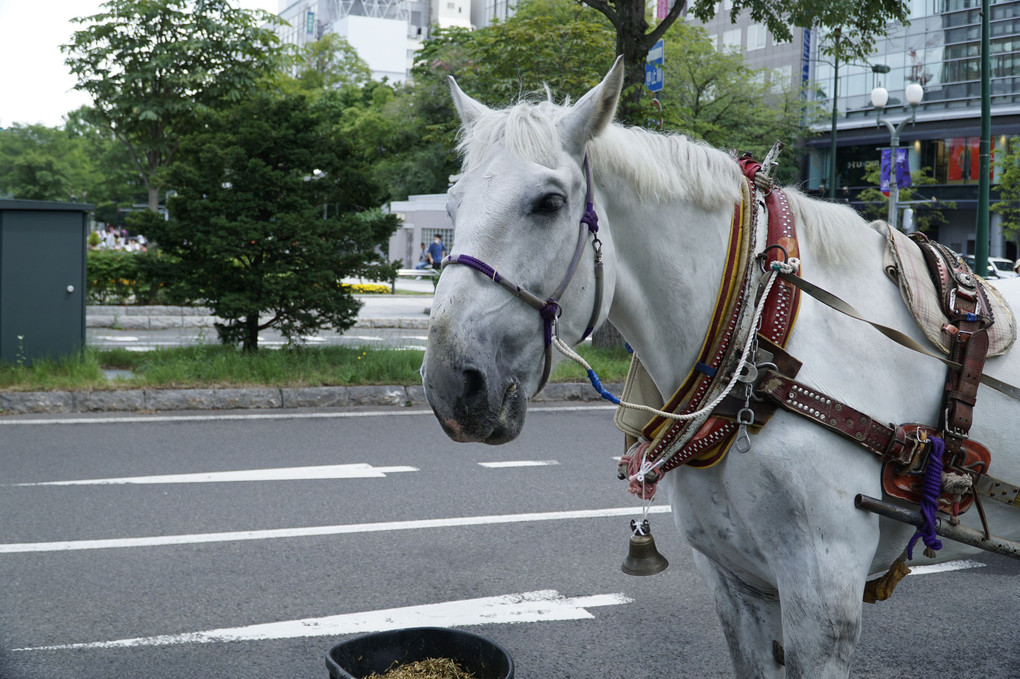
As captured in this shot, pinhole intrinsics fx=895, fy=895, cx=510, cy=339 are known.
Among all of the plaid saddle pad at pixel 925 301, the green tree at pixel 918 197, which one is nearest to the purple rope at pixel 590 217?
the plaid saddle pad at pixel 925 301

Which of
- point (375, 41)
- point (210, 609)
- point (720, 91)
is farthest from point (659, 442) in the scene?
point (375, 41)

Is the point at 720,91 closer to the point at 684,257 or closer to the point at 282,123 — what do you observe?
the point at 282,123

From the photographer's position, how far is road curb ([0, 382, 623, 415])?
9258 millimetres

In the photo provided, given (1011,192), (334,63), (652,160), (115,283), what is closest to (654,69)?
(652,160)

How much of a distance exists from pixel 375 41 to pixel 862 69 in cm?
7868

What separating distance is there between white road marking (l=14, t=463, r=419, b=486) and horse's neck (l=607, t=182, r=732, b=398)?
4900 millimetres

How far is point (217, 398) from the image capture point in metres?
9.80

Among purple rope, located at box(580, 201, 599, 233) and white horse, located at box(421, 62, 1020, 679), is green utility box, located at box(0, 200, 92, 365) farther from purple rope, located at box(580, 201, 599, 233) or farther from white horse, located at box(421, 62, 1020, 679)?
purple rope, located at box(580, 201, 599, 233)

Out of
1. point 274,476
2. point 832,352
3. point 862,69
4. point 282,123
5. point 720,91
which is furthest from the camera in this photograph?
point 862,69

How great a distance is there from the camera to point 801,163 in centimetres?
4844

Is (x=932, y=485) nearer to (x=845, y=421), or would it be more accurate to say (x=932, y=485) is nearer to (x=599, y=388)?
(x=845, y=421)

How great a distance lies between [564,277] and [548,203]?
185 mm

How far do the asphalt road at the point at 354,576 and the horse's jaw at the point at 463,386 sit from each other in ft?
7.05

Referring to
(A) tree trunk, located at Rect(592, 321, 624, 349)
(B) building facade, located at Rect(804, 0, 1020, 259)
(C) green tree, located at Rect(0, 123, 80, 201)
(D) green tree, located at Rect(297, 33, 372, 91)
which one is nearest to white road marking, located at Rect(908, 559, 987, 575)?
(A) tree trunk, located at Rect(592, 321, 624, 349)
